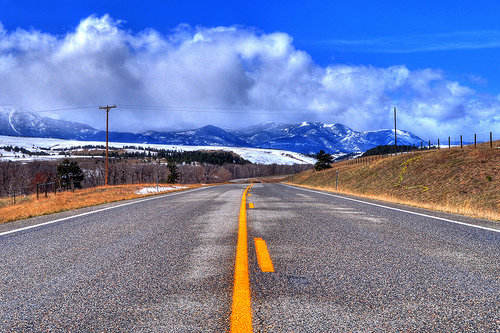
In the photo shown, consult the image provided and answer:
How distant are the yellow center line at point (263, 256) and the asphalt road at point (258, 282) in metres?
0.08

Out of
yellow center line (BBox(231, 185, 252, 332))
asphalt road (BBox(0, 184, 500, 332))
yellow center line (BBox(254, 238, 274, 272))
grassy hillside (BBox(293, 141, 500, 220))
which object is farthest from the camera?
grassy hillside (BBox(293, 141, 500, 220))

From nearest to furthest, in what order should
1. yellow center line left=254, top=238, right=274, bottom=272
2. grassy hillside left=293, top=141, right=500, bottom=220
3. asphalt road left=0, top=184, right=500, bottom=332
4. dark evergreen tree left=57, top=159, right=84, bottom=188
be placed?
asphalt road left=0, top=184, right=500, bottom=332, yellow center line left=254, top=238, right=274, bottom=272, grassy hillside left=293, top=141, right=500, bottom=220, dark evergreen tree left=57, top=159, right=84, bottom=188

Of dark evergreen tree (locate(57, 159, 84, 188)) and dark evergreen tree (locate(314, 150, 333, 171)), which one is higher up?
dark evergreen tree (locate(314, 150, 333, 171))

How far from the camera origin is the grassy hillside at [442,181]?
19422mm

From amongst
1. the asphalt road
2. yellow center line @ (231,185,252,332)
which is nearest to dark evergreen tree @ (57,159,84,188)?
the asphalt road

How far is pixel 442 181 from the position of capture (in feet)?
82.6

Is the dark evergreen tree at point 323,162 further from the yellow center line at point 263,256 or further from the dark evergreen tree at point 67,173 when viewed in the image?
the yellow center line at point 263,256

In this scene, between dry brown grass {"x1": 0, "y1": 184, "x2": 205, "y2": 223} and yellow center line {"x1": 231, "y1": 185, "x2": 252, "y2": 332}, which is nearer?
yellow center line {"x1": 231, "y1": 185, "x2": 252, "y2": 332}

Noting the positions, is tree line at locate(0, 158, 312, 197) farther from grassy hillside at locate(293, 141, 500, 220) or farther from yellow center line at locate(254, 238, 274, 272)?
yellow center line at locate(254, 238, 274, 272)

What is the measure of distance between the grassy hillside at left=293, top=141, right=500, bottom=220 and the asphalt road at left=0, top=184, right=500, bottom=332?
11.5 metres

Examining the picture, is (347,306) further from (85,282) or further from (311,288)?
(85,282)

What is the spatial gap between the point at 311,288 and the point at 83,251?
3347 mm

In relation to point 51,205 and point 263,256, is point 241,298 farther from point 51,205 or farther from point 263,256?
point 51,205

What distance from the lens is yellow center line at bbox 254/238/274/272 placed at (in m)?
3.66
